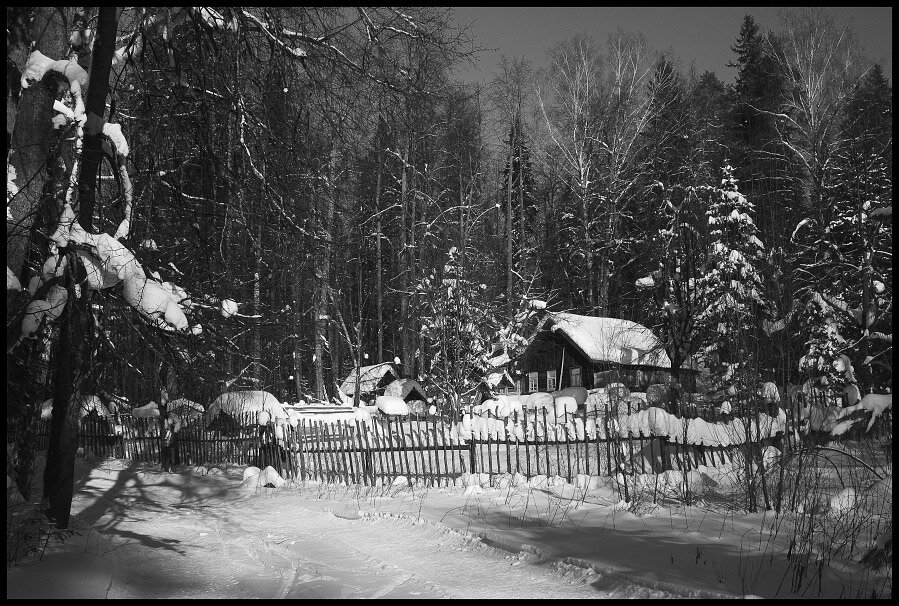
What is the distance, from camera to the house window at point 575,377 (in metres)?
35.2

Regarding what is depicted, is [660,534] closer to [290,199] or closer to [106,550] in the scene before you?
[106,550]

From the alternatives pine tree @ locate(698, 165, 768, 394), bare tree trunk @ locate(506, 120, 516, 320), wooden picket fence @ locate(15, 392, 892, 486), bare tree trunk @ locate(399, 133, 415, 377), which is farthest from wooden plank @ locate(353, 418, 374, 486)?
bare tree trunk @ locate(399, 133, 415, 377)

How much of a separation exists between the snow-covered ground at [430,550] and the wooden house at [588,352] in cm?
2029

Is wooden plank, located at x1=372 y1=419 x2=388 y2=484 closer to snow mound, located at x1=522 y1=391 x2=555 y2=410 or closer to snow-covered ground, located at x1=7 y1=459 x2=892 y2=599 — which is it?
snow-covered ground, located at x1=7 y1=459 x2=892 y2=599

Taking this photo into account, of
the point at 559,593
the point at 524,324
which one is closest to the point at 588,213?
the point at 524,324

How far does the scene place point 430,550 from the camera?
746cm

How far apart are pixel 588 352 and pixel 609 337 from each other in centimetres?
142

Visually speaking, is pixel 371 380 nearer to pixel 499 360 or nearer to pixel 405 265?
pixel 405 265

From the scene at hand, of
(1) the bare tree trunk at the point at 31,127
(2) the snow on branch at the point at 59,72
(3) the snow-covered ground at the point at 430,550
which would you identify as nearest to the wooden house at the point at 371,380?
(3) the snow-covered ground at the point at 430,550

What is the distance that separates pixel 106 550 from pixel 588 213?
31132mm

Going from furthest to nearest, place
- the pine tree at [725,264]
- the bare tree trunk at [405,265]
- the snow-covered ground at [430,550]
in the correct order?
the bare tree trunk at [405,265] → the pine tree at [725,264] → the snow-covered ground at [430,550]

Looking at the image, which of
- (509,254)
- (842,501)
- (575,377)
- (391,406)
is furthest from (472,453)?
(575,377)

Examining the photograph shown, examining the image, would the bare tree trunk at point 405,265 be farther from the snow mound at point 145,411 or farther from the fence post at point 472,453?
the fence post at point 472,453

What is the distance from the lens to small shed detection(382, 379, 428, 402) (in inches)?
1319
